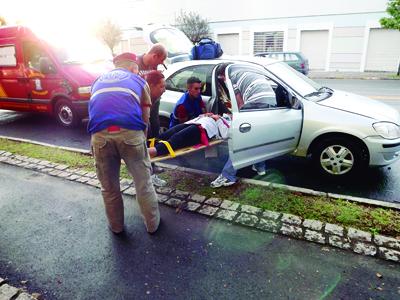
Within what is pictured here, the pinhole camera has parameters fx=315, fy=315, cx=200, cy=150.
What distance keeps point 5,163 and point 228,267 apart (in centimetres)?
485

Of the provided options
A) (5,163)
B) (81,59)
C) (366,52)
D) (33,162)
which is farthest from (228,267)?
(366,52)

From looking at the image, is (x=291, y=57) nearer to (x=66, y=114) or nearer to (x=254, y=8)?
Answer: (x=254, y=8)

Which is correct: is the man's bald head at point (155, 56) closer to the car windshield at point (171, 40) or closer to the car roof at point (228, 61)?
the car roof at point (228, 61)

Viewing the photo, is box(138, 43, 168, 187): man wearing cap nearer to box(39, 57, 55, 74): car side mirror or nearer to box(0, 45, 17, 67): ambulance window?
box(39, 57, 55, 74): car side mirror

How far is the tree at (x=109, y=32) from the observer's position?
27.4m

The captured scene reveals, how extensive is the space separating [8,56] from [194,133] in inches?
259

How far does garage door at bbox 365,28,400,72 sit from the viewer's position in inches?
798

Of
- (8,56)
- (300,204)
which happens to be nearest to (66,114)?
(8,56)

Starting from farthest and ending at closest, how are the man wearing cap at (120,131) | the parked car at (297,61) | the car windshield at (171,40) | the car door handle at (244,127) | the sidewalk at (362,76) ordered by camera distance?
the sidewalk at (362,76) < the parked car at (297,61) < the car windshield at (171,40) < the car door handle at (244,127) < the man wearing cap at (120,131)

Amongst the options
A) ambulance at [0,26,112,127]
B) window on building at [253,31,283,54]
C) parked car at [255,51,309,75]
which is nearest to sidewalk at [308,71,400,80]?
parked car at [255,51,309,75]

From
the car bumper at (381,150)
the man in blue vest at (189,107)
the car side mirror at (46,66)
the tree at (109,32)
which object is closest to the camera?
the car bumper at (381,150)

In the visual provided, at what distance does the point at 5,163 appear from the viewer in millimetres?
5773

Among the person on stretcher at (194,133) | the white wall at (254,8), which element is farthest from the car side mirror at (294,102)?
the white wall at (254,8)

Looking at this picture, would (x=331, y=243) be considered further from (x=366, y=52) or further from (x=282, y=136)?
(x=366, y=52)
